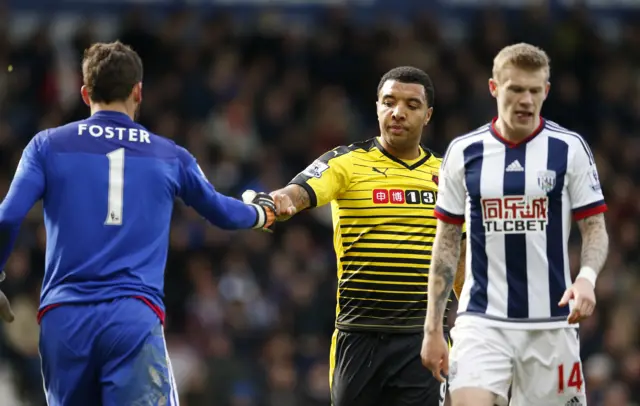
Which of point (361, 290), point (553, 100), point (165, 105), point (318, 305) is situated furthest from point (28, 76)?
point (361, 290)

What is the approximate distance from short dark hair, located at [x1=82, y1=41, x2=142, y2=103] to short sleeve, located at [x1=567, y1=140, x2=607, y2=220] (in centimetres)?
232

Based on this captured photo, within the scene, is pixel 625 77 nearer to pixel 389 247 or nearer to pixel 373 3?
pixel 373 3

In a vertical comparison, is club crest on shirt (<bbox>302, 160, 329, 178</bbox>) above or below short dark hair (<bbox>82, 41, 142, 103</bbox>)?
below

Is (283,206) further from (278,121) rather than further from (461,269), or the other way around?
(278,121)

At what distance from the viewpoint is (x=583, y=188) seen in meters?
6.58

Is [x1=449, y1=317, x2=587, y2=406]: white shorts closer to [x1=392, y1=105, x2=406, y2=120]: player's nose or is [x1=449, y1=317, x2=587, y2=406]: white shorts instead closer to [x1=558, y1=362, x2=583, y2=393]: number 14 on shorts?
[x1=558, y1=362, x2=583, y2=393]: number 14 on shorts

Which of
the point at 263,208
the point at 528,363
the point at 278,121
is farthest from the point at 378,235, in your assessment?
the point at 278,121

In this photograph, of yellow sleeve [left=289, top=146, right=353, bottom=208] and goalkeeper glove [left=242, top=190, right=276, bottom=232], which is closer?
goalkeeper glove [left=242, top=190, right=276, bottom=232]

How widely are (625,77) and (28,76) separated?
27.1 feet

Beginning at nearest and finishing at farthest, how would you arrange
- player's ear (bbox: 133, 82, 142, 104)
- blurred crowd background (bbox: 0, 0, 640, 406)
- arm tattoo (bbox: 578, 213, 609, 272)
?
arm tattoo (bbox: 578, 213, 609, 272) → player's ear (bbox: 133, 82, 142, 104) → blurred crowd background (bbox: 0, 0, 640, 406)

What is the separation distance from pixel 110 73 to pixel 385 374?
8.38ft

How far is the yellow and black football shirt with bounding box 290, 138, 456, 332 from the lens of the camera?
7832 millimetres

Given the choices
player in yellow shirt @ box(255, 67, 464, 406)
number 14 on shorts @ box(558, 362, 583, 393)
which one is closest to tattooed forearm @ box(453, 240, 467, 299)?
player in yellow shirt @ box(255, 67, 464, 406)

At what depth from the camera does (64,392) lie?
631 cm
